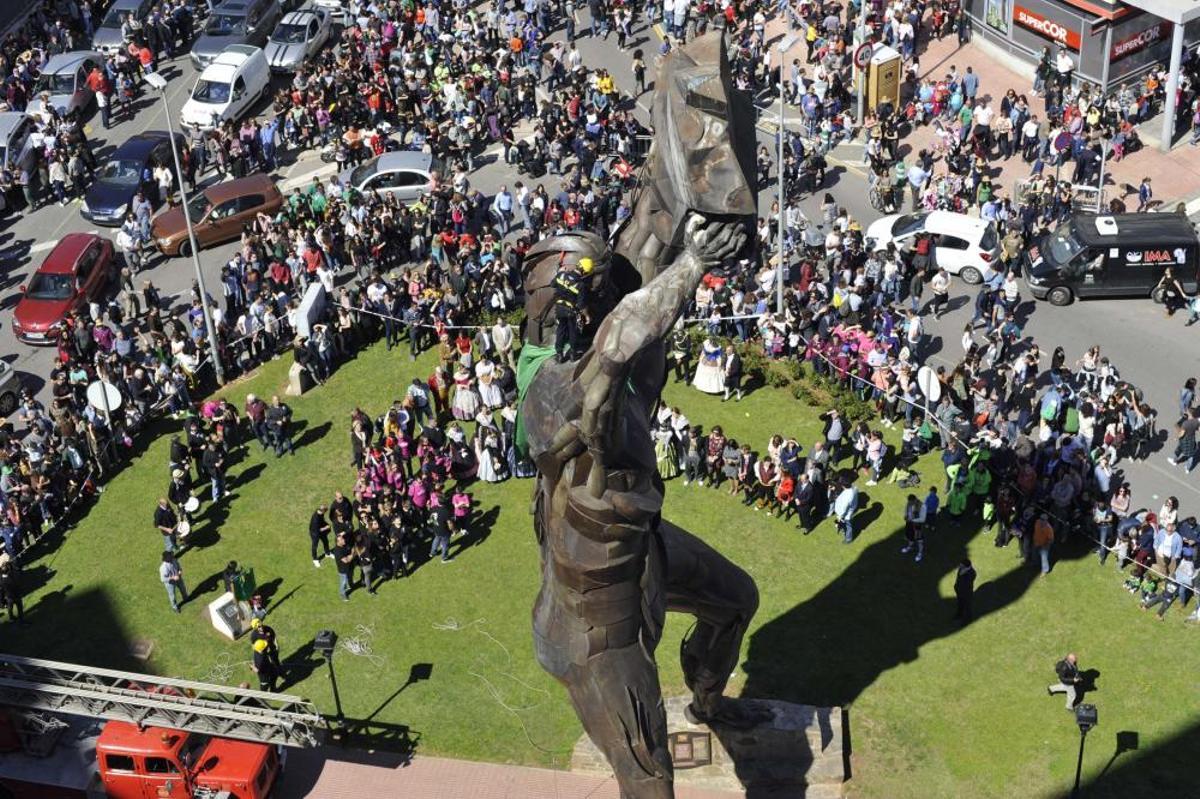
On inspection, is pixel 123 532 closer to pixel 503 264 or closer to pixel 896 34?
pixel 503 264

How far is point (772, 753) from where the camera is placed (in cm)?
3008

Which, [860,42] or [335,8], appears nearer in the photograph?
[860,42]

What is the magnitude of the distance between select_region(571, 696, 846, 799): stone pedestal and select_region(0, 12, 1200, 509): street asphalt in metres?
10.4

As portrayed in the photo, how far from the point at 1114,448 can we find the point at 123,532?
21859 mm

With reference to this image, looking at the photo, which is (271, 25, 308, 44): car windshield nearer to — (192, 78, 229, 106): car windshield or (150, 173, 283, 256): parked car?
(192, 78, 229, 106): car windshield

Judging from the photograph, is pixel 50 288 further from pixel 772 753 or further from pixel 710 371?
pixel 772 753

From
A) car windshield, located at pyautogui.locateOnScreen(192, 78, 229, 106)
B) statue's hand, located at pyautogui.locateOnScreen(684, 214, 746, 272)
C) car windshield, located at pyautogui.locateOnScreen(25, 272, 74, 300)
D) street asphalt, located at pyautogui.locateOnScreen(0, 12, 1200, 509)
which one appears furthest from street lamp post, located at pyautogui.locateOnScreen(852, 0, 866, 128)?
statue's hand, located at pyautogui.locateOnScreen(684, 214, 746, 272)

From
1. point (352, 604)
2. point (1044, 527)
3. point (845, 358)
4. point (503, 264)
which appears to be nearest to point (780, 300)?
point (845, 358)

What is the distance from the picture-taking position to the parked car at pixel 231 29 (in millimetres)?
59656

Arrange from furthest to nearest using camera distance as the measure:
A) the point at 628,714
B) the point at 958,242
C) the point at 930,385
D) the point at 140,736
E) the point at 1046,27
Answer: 1. the point at 1046,27
2. the point at 958,242
3. the point at 930,385
4. the point at 140,736
5. the point at 628,714

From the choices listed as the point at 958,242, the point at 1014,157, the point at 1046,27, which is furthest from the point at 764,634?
the point at 1046,27

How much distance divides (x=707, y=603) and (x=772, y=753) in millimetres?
4653

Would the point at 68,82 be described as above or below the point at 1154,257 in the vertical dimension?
above

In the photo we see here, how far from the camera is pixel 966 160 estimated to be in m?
48.7
